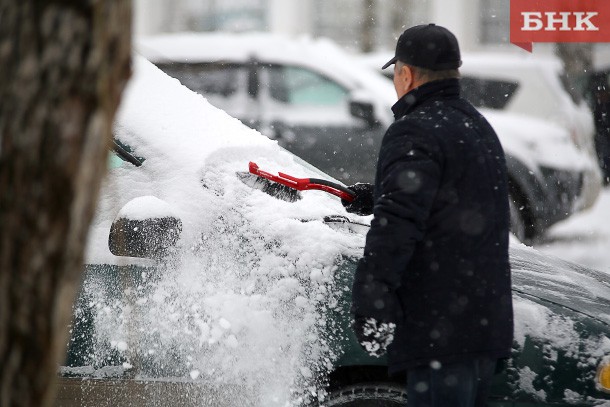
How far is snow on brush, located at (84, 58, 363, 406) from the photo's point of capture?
10.0 ft

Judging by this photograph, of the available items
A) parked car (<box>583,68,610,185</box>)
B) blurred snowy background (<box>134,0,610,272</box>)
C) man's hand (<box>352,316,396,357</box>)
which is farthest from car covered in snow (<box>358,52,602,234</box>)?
blurred snowy background (<box>134,0,610,272</box>)

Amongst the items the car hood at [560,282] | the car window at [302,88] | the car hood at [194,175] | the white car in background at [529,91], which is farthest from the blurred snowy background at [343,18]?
the car hood at [194,175]

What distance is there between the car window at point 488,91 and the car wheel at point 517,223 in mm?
2180

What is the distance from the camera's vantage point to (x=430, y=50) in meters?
2.79

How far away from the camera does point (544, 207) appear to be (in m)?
7.53

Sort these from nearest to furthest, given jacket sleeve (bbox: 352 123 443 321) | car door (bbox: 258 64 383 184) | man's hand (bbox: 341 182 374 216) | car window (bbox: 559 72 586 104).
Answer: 1. jacket sleeve (bbox: 352 123 443 321)
2. man's hand (bbox: 341 182 374 216)
3. car door (bbox: 258 64 383 184)
4. car window (bbox: 559 72 586 104)

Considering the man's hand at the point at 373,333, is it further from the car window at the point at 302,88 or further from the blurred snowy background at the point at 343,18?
the blurred snowy background at the point at 343,18

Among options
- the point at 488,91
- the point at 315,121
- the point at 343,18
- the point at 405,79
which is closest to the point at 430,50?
the point at 405,79

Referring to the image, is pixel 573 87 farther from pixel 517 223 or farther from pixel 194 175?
pixel 194 175

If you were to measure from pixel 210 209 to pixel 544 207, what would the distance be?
4849 mm

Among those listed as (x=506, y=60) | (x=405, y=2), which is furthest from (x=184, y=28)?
(x=506, y=60)

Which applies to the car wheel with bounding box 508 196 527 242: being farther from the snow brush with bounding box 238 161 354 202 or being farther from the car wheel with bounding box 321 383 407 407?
the car wheel with bounding box 321 383 407 407

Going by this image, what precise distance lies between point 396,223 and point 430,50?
559 millimetres

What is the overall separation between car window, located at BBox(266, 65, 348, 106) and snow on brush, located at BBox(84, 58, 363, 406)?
5.40 metres
